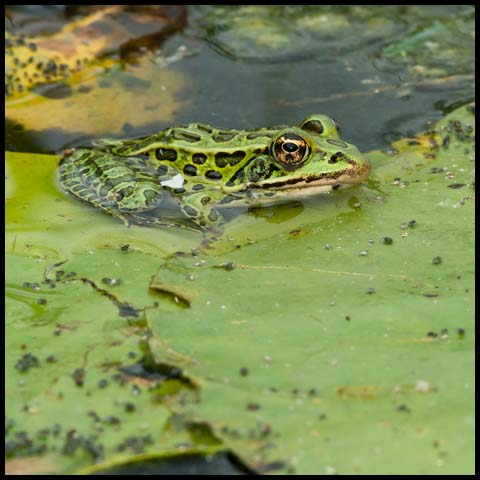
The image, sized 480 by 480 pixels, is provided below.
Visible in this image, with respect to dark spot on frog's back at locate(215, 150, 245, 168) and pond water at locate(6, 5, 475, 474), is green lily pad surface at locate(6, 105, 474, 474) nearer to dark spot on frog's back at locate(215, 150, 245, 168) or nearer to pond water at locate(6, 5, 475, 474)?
pond water at locate(6, 5, 475, 474)

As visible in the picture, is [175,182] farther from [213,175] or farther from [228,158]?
[228,158]

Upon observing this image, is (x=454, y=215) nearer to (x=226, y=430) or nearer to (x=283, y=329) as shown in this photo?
(x=283, y=329)

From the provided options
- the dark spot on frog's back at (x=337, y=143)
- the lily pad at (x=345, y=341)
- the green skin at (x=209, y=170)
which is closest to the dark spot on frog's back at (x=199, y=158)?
the green skin at (x=209, y=170)

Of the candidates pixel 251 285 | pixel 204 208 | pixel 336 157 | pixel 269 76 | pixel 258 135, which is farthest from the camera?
pixel 269 76

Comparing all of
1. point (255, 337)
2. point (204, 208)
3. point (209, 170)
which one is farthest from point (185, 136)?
point (255, 337)

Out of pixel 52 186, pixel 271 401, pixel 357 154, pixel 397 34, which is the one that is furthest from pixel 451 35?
pixel 271 401

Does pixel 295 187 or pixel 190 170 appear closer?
pixel 295 187

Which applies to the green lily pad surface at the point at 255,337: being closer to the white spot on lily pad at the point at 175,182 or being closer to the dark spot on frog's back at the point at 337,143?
the dark spot on frog's back at the point at 337,143
